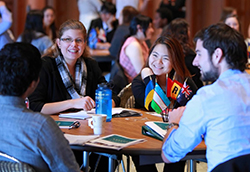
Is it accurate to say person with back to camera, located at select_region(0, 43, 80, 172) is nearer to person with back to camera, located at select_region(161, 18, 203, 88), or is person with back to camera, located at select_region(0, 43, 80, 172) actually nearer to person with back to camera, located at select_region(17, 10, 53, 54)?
person with back to camera, located at select_region(161, 18, 203, 88)

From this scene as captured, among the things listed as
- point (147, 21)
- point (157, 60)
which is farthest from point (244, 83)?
point (147, 21)

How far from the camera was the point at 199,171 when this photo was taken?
350 cm

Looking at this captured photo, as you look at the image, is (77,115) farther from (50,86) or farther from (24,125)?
(24,125)

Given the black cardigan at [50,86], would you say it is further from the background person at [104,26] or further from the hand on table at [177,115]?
the background person at [104,26]

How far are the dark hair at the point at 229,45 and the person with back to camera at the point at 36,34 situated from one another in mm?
3919

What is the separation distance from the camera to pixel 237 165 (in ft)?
5.14

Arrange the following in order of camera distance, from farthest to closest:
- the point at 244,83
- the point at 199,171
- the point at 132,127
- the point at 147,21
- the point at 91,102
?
the point at 147,21
the point at 199,171
the point at 91,102
the point at 132,127
the point at 244,83

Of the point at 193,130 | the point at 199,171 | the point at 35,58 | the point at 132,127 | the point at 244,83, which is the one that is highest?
the point at 35,58

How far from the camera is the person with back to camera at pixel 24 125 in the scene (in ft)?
5.04

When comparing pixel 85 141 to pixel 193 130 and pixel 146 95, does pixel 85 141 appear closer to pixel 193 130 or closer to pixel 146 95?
pixel 193 130

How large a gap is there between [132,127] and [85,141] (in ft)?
1.42

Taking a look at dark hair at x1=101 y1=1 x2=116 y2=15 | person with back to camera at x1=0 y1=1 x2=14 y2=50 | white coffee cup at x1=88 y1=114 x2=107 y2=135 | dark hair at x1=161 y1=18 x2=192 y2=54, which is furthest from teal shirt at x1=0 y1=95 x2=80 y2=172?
dark hair at x1=101 y1=1 x2=116 y2=15

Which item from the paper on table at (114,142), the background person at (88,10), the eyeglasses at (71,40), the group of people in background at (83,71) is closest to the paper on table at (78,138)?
the paper on table at (114,142)

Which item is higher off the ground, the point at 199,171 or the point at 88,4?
the point at 88,4
